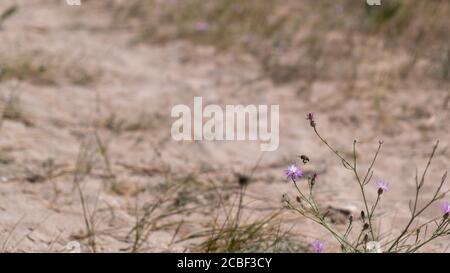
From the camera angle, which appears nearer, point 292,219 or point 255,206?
point 292,219

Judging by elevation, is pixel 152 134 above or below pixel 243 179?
above

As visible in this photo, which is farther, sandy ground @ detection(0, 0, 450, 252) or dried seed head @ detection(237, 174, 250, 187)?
dried seed head @ detection(237, 174, 250, 187)

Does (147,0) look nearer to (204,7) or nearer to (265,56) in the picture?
(204,7)

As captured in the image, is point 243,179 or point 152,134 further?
point 152,134

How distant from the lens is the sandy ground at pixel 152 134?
7.43 feet

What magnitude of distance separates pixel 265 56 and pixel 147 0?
1119 millimetres

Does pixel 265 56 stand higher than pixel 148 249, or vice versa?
pixel 265 56

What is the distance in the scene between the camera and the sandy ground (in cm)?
226

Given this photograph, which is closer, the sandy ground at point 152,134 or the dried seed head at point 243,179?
the sandy ground at point 152,134

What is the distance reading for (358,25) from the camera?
415 cm

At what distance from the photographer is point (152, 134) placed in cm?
302

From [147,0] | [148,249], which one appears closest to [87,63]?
[147,0]
